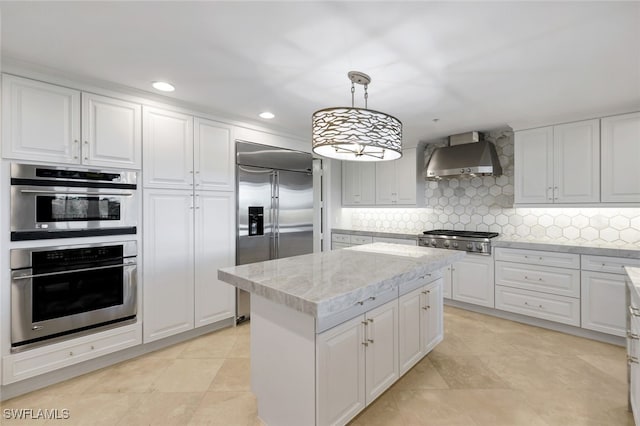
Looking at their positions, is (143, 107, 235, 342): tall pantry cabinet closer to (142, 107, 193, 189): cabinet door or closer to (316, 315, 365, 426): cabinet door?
(142, 107, 193, 189): cabinet door

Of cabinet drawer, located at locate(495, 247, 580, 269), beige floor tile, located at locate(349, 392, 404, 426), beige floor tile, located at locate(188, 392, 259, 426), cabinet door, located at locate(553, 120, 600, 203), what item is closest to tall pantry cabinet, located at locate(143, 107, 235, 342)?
beige floor tile, located at locate(188, 392, 259, 426)

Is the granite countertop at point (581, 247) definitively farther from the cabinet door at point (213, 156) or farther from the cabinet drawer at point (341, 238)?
the cabinet door at point (213, 156)

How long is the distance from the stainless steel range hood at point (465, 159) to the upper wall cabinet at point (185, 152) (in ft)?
8.77

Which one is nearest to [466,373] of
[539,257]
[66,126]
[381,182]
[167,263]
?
[539,257]

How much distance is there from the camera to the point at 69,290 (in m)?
2.23

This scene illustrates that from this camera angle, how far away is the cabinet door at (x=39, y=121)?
1979mm

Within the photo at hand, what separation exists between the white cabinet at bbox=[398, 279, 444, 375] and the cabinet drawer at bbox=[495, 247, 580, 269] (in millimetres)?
1401

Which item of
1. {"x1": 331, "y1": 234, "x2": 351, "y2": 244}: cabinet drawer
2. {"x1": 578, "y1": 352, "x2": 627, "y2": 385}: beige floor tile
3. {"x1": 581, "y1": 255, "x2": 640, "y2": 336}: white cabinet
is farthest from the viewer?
{"x1": 331, "y1": 234, "x2": 351, "y2": 244}: cabinet drawer

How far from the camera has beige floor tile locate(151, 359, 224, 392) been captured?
213 centimetres

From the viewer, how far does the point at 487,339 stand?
288cm

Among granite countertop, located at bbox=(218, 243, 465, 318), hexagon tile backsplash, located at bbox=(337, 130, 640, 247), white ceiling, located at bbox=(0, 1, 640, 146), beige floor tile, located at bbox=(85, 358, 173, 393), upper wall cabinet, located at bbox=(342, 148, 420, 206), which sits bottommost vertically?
beige floor tile, located at bbox=(85, 358, 173, 393)

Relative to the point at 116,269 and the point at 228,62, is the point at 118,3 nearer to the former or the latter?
the point at 228,62

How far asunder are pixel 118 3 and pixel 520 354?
12.6 feet

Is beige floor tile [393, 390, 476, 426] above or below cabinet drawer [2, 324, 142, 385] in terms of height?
below
